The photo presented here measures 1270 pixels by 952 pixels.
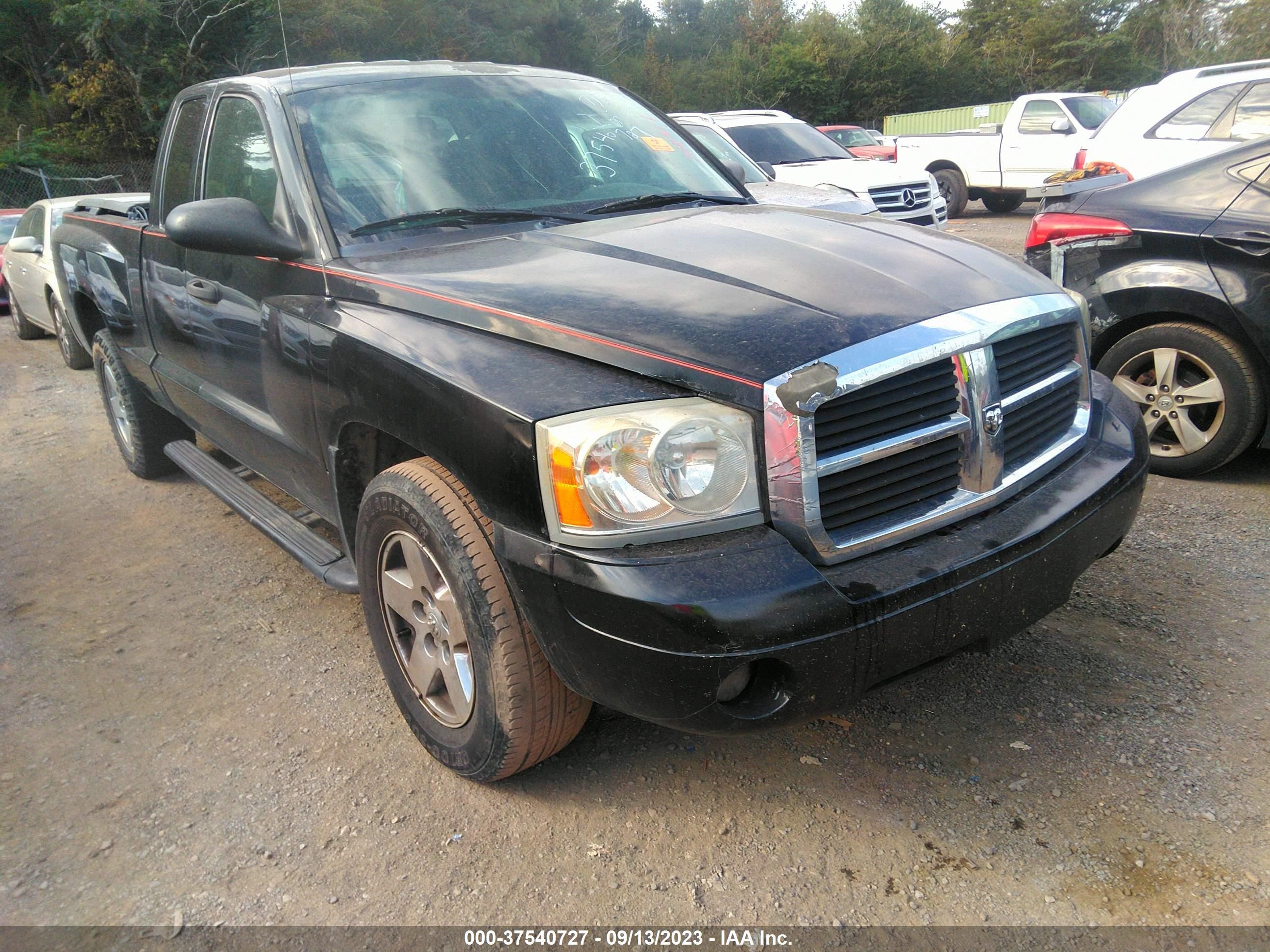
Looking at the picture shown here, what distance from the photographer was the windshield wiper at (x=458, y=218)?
2898 millimetres

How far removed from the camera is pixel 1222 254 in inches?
161

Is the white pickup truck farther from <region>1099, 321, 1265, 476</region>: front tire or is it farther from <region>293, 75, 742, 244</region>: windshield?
<region>293, 75, 742, 244</region>: windshield

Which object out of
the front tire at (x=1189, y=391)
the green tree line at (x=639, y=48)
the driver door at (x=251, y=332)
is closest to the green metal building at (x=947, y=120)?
the green tree line at (x=639, y=48)

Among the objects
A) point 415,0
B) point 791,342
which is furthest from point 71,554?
point 415,0

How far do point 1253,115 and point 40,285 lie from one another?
10468 mm

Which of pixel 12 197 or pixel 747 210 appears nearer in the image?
pixel 747 210

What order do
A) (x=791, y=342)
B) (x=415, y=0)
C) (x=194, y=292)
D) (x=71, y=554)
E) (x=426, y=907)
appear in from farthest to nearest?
(x=415, y=0), (x=71, y=554), (x=194, y=292), (x=426, y=907), (x=791, y=342)

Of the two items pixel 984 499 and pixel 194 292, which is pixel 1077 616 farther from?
pixel 194 292

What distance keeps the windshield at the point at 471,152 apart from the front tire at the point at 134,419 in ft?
7.85

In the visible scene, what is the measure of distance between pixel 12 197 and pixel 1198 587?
2674cm

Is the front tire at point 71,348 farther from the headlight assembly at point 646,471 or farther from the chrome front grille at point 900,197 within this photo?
the headlight assembly at point 646,471

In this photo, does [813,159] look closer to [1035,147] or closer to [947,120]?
[1035,147]

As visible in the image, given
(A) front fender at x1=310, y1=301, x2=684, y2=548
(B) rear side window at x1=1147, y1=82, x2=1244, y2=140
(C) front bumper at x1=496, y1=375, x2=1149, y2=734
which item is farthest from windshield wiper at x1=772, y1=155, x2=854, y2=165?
(C) front bumper at x1=496, y1=375, x2=1149, y2=734

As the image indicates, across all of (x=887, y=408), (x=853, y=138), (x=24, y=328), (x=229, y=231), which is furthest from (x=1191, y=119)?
(x=853, y=138)
